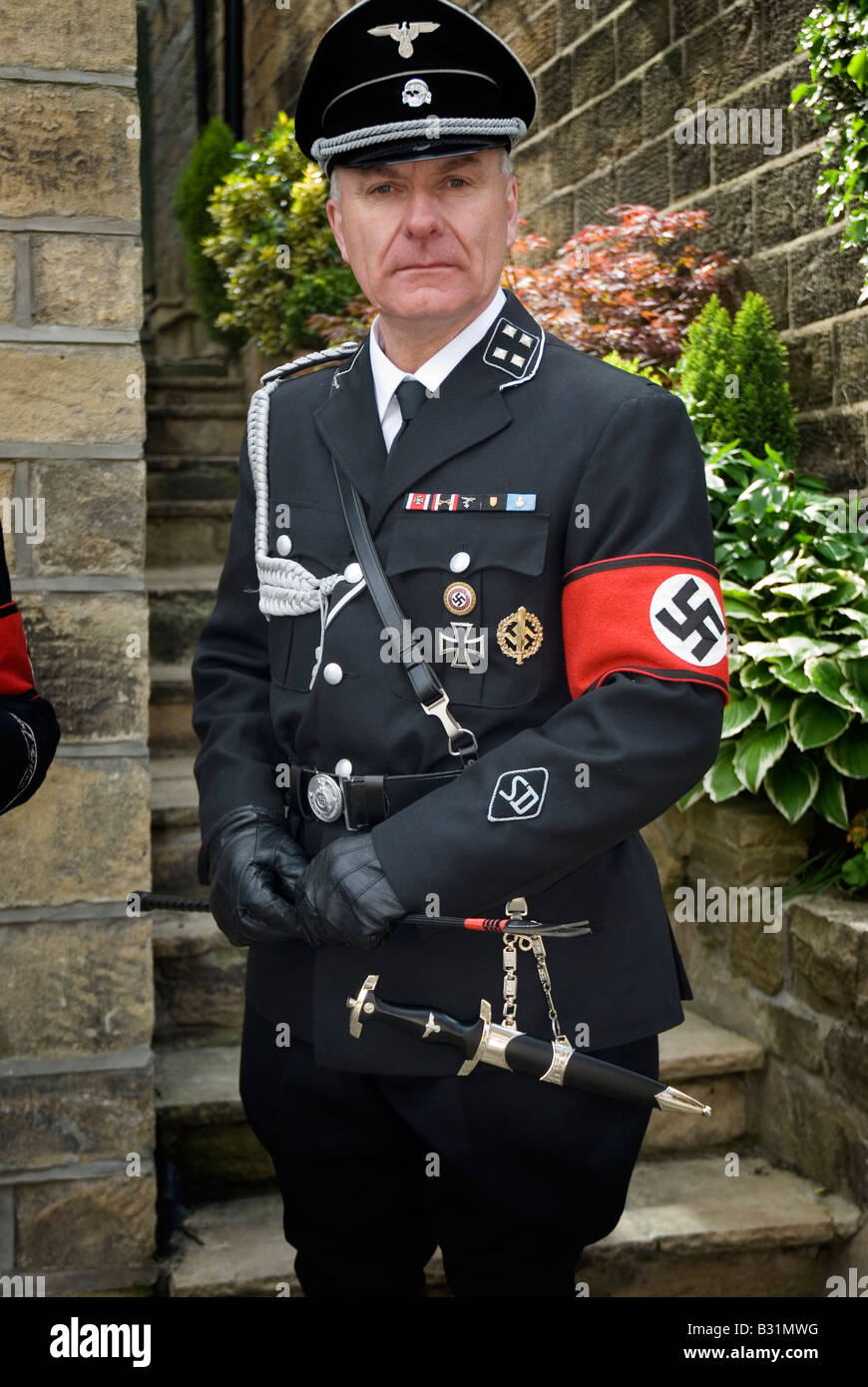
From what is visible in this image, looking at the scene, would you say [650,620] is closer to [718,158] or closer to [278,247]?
[718,158]

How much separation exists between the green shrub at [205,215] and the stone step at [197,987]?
15.0ft

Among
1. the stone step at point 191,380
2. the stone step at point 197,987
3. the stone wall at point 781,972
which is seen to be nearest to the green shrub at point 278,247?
the stone step at point 191,380

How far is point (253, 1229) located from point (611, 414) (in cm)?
190

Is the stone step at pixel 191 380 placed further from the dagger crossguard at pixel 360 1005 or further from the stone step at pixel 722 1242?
the dagger crossguard at pixel 360 1005

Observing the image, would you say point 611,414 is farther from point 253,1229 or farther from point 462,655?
point 253,1229

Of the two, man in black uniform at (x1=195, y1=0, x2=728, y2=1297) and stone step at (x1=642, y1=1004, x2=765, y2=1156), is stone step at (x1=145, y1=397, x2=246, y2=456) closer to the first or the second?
stone step at (x1=642, y1=1004, x2=765, y2=1156)

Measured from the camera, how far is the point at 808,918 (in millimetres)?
2986

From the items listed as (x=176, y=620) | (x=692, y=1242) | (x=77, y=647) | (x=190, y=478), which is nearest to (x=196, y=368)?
(x=190, y=478)

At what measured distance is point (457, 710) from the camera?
170cm

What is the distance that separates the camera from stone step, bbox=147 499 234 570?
210 inches

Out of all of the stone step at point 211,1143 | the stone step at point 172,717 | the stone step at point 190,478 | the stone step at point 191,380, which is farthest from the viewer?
the stone step at point 191,380

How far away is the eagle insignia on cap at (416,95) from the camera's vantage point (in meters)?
1.68

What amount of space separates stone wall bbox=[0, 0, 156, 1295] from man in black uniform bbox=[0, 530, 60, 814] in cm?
33

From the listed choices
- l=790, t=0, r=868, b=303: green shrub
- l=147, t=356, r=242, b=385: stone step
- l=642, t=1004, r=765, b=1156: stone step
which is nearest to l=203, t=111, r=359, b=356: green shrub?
l=147, t=356, r=242, b=385: stone step
